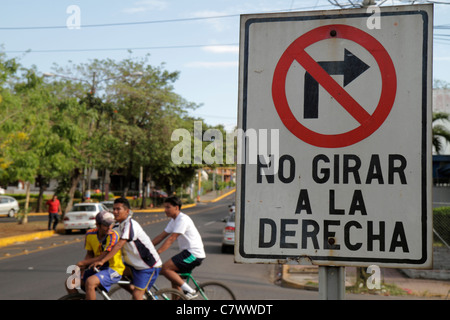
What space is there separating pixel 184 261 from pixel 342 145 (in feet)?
17.1

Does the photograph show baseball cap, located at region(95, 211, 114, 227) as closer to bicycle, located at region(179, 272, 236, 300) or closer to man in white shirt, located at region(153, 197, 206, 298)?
man in white shirt, located at region(153, 197, 206, 298)

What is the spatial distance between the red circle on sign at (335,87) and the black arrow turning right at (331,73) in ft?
0.07

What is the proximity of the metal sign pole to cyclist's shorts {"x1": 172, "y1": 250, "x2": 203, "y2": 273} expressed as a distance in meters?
5.06

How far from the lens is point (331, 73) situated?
1.81 meters

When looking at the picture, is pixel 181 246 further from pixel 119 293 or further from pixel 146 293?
pixel 119 293

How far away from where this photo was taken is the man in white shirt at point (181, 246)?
21.5ft

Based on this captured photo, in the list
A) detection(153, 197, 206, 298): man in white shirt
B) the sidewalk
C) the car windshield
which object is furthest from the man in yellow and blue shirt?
the car windshield

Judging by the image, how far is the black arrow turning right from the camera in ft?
5.89

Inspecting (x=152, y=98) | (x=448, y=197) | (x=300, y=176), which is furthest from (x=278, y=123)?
(x=152, y=98)

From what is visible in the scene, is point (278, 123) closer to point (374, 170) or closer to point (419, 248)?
point (374, 170)

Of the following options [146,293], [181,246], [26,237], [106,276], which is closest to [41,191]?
[26,237]

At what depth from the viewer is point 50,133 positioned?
22469mm

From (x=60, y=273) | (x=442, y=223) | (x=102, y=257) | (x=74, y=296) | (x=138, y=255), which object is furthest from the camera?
(x=442, y=223)

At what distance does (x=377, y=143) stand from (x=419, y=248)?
389 mm
